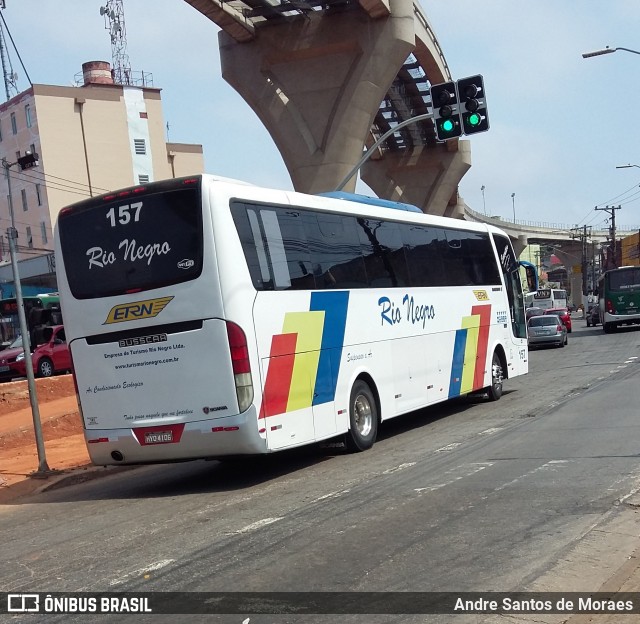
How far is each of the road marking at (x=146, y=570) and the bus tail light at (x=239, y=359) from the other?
328 centimetres

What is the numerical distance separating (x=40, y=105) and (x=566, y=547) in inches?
2461

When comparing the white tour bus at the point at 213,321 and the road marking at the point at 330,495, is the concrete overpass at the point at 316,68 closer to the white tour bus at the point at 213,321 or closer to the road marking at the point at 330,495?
the white tour bus at the point at 213,321

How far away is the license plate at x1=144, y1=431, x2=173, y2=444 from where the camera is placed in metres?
10.3

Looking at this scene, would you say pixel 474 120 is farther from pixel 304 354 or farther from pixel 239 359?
pixel 239 359

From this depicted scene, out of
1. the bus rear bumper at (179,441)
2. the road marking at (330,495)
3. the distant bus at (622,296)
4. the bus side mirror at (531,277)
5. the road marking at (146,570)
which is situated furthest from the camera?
the distant bus at (622,296)

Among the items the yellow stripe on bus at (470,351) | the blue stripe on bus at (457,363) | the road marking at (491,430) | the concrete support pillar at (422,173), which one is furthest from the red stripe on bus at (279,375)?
the concrete support pillar at (422,173)

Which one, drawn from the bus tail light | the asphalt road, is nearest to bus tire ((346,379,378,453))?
the asphalt road

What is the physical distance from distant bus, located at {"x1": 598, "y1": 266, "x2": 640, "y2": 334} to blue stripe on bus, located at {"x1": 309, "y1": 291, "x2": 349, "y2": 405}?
111 ft

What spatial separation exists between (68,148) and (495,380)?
5272 cm

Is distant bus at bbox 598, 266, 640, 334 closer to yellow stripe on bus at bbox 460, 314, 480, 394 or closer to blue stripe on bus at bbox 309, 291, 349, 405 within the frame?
yellow stripe on bus at bbox 460, 314, 480, 394

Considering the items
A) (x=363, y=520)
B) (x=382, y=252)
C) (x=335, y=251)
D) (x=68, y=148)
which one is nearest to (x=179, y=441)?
(x=363, y=520)

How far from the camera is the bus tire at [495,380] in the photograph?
18188mm

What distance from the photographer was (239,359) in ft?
33.0

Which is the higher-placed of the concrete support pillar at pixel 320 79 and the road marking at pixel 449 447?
the concrete support pillar at pixel 320 79
